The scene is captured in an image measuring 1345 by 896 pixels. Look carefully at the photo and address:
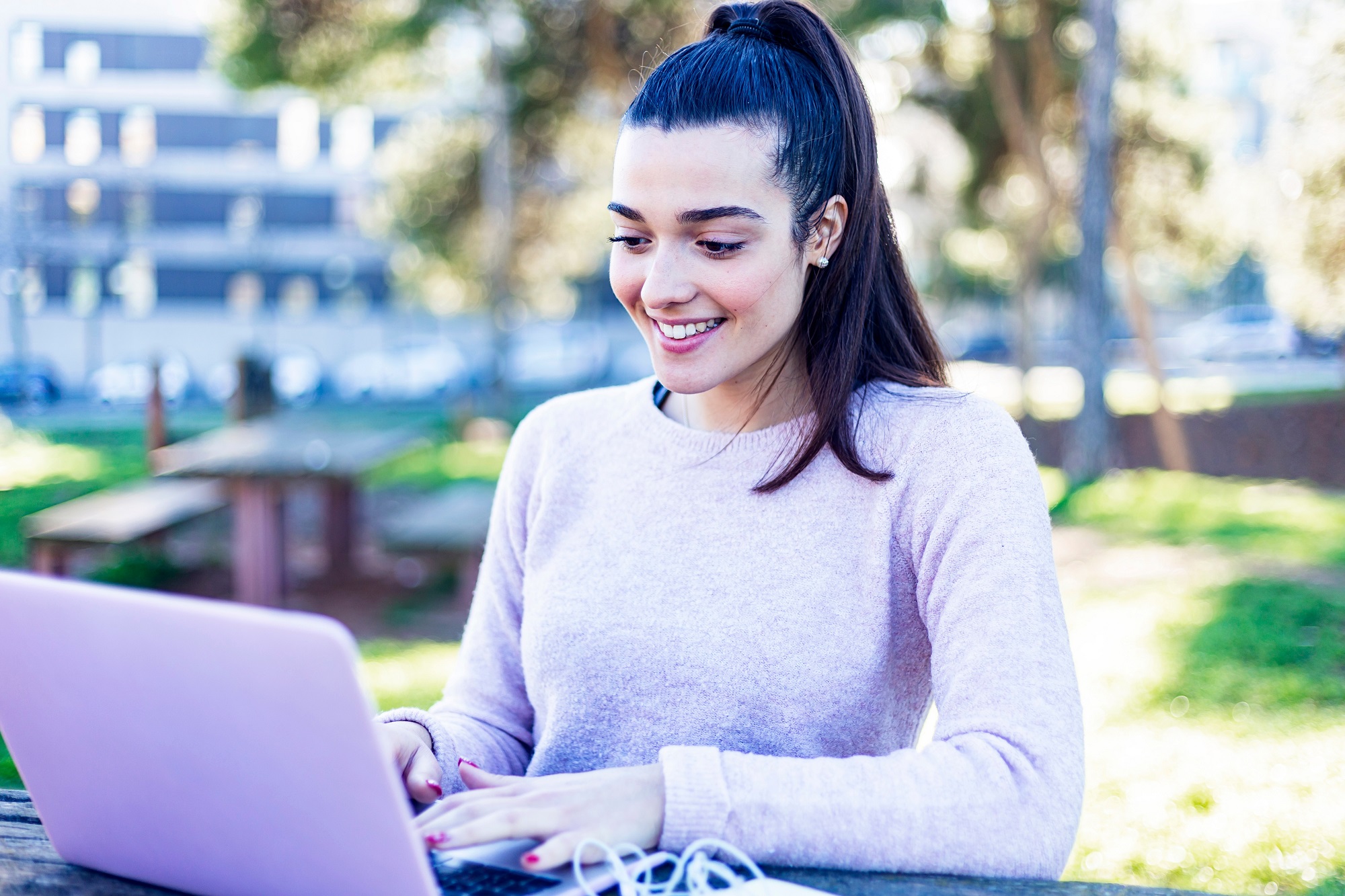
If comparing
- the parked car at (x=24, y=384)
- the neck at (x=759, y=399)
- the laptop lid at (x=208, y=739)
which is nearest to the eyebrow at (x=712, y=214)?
the neck at (x=759, y=399)

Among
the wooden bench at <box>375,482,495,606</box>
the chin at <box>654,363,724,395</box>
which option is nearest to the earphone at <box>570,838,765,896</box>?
the chin at <box>654,363,724,395</box>

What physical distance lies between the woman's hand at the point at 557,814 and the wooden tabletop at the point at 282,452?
458 cm

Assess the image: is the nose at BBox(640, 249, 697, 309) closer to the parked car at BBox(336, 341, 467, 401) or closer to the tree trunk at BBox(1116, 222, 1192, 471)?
the tree trunk at BBox(1116, 222, 1192, 471)

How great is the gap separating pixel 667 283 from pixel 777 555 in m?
0.34

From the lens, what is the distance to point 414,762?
134 centimetres

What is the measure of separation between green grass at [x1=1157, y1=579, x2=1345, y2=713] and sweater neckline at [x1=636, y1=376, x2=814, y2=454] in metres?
3.03

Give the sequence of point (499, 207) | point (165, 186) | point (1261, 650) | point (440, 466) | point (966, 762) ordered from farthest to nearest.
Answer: point (165, 186) < point (499, 207) < point (440, 466) < point (1261, 650) < point (966, 762)

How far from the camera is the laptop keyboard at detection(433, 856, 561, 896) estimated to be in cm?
100

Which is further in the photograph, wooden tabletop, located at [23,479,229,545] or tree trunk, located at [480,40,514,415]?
tree trunk, located at [480,40,514,415]

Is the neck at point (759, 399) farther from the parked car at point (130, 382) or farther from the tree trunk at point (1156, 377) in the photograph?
the parked car at point (130, 382)

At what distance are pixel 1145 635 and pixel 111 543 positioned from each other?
13.6ft

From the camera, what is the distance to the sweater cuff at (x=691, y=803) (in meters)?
1.08

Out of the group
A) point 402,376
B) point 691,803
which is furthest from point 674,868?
point 402,376

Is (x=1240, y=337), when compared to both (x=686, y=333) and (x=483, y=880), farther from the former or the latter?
(x=483, y=880)
